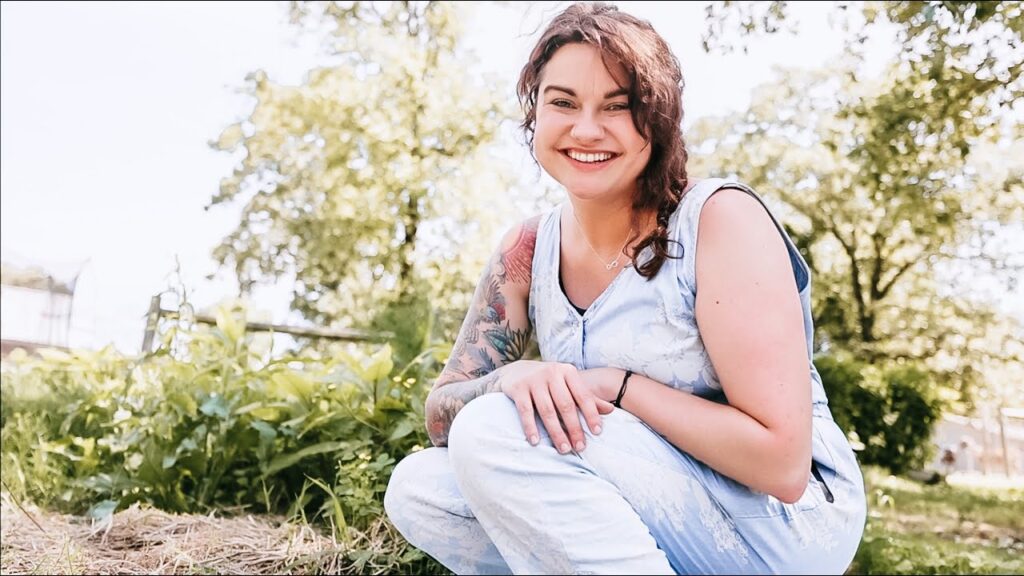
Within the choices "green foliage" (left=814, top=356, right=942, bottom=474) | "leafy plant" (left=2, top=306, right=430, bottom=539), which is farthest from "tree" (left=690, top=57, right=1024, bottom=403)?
"leafy plant" (left=2, top=306, right=430, bottom=539)

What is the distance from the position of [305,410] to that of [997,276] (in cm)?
1831

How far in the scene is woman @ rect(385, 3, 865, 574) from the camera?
1.26 metres

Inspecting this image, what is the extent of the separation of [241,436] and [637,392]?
2.15 metres

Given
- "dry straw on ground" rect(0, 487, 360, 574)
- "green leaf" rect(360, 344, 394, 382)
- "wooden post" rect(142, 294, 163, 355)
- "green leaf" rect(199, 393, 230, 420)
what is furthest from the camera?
"wooden post" rect(142, 294, 163, 355)

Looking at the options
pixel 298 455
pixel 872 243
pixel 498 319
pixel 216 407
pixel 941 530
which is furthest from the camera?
pixel 872 243

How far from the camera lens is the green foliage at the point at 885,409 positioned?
11.4m

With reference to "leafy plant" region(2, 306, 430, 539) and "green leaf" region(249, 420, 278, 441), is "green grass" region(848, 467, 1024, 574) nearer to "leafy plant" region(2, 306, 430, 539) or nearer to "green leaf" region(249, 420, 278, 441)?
"leafy plant" region(2, 306, 430, 539)

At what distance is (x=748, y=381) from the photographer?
4.25 ft

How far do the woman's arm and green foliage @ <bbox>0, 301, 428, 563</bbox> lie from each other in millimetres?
1435

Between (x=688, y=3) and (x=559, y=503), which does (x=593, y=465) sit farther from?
(x=688, y=3)

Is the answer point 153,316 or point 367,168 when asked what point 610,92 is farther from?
point 367,168

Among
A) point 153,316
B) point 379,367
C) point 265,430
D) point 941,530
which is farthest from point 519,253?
point 941,530

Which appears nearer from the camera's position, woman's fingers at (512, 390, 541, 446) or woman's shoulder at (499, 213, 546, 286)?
woman's fingers at (512, 390, 541, 446)

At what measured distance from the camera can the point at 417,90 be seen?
15797mm
